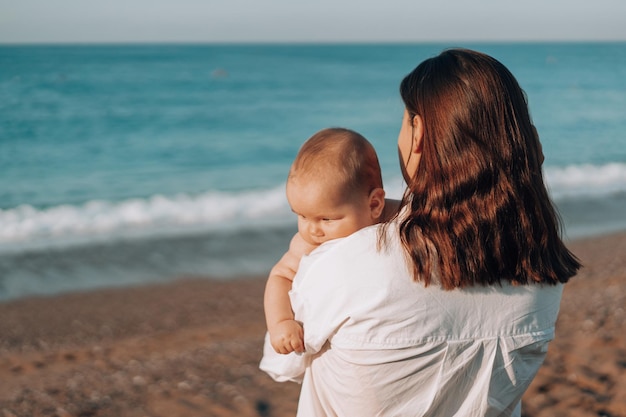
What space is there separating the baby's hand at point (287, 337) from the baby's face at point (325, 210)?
0.93 feet

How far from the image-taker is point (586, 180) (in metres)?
14.4

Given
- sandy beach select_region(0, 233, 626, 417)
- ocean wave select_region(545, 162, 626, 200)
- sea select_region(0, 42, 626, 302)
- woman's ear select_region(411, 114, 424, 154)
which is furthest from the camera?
ocean wave select_region(545, 162, 626, 200)

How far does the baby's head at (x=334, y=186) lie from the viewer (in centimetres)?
191

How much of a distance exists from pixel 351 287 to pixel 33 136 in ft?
60.1

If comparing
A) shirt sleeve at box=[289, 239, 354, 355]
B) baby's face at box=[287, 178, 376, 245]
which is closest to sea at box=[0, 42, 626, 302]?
baby's face at box=[287, 178, 376, 245]

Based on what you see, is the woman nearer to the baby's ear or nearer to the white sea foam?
the baby's ear

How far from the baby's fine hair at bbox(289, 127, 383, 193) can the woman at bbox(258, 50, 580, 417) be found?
26 cm

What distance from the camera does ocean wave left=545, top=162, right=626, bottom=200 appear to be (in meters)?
13.1

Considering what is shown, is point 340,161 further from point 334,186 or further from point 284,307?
point 284,307

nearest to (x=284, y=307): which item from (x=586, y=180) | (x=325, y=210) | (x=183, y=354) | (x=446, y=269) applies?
(x=325, y=210)

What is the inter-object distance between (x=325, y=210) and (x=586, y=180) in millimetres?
13653

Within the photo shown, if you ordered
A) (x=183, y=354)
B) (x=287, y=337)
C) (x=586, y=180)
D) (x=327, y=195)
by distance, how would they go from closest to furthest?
(x=287, y=337) → (x=327, y=195) → (x=183, y=354) → (x=586, y=180)

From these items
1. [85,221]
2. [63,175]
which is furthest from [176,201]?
[63,175]

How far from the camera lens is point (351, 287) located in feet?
4.99
